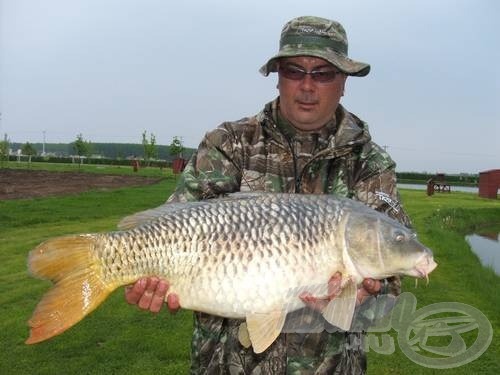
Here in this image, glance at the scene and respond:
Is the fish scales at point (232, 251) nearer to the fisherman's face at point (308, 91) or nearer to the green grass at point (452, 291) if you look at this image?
the fisherman's face at point (308, 91)

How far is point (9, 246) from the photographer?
33.5ft

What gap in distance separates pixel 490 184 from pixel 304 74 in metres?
40.2

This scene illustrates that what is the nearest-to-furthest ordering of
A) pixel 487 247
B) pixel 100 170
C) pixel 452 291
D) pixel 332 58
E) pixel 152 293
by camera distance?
pixel 152 293, pixel 332 58, pixel 452 291, pixel 487 247, pixel 100 170

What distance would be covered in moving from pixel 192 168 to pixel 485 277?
27.1 ft

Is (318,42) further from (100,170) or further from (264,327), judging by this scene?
(100,170)

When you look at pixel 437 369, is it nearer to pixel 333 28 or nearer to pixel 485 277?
pixel 333 28

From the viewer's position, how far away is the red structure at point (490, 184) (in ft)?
129

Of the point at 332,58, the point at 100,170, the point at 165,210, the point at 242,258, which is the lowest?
the point at 100,170

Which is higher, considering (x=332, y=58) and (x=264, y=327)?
(x=332, y=58)

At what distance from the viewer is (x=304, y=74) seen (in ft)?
10.6

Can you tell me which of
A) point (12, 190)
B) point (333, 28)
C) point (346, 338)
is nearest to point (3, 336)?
point (346, 338)

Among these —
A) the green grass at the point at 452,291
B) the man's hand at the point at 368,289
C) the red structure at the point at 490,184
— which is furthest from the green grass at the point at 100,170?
the man's hand at the point at 368,289

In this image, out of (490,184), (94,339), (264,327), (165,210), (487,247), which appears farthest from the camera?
(490,184)

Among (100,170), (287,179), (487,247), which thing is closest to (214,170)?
(287,179)
